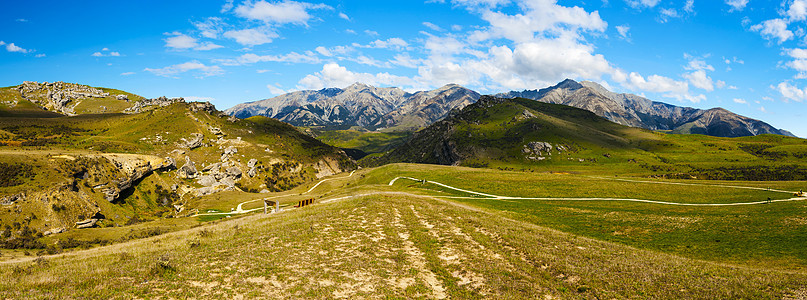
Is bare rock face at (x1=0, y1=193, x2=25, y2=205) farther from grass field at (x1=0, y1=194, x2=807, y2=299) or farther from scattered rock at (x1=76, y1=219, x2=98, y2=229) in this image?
grass field at (x1=0, y1=194, x2=807, y2=299)

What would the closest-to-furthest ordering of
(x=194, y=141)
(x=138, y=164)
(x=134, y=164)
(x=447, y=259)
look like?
(x=447, y=259) < (x=134, y=164) < (x=138, y=164) < (x=194, y=141)

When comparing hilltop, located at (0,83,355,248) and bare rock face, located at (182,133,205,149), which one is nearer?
hilltop, located at (0,83,355,248)

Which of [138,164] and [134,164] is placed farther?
[138,164]

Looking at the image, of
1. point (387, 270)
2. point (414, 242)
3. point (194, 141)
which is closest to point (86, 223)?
point (414, 242)

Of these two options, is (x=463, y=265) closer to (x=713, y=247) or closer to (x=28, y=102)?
(x=713, y=247)

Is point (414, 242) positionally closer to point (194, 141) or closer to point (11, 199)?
point (11, 199)

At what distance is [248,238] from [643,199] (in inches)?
2512

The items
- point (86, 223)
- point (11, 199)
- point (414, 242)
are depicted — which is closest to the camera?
point (414, 242)

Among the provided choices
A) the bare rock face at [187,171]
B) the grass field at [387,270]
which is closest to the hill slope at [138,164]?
the bare rock face at [187,171]

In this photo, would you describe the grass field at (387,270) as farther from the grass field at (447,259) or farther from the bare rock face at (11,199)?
the bare rock face at (11,199)

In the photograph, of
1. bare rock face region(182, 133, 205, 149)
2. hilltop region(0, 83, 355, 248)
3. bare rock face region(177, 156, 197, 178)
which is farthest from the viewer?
bare rock face region(182, 133, 205, 149)

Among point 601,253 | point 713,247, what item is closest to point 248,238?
point 601,253

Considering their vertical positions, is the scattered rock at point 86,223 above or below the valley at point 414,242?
below

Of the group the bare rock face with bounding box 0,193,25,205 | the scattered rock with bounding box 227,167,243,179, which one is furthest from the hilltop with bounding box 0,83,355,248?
the scattered rock with bounding box 227,167,243,179
